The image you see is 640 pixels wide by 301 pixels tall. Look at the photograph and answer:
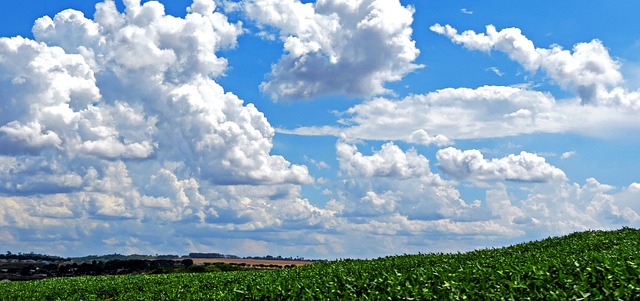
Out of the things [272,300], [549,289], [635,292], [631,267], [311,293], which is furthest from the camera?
[272,300]

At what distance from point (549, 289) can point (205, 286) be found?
1106 inches

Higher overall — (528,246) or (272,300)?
(528,246)

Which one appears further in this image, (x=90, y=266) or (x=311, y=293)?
(x=90, y=266)

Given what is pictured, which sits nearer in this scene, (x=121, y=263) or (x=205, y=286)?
(x=205, y=286)

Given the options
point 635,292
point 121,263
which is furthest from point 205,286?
point 121,263

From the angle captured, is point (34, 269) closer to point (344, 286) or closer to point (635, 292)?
point (344, 286)

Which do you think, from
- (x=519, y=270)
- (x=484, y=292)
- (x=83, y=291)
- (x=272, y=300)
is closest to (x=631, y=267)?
(x=519, y=270)

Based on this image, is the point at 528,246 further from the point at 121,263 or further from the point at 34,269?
the point at 34,269

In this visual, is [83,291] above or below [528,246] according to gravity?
below

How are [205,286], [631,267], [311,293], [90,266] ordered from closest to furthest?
[631,267] → [311,293] → [205,286] → [90,266]

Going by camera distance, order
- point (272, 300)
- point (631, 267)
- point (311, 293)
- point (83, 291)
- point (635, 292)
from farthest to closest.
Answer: point (83, 291) < point (272, 300) < point (311, 293) < point (631, 267) < point (635, 292)

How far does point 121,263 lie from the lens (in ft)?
373

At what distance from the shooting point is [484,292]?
15906 mm

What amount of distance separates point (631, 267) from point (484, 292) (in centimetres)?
456
